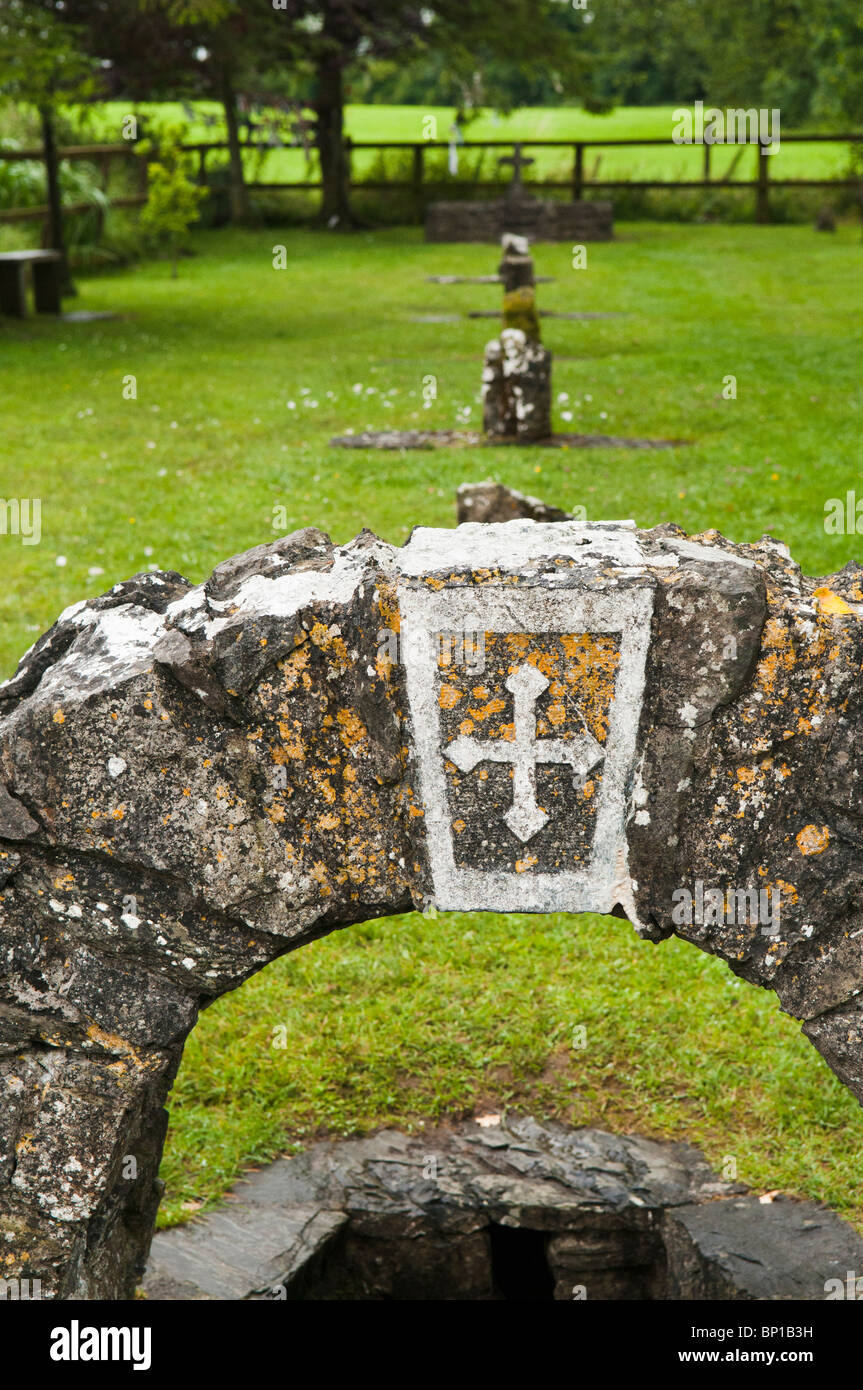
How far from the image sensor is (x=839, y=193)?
27.1 m

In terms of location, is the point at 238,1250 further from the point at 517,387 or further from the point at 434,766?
the point at 517,387

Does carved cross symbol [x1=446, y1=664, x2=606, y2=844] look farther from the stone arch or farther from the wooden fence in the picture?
the wooden fence

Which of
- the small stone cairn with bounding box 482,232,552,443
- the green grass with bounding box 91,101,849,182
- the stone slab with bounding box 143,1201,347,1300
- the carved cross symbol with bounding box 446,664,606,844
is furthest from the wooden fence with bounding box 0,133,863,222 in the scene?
the carved cross symbol with bounding box 446,664,606,844

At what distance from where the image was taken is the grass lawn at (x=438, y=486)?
420 cm

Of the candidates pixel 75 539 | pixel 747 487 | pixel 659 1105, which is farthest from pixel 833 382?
pixel 659 1105

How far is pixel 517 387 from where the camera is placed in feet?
35.2

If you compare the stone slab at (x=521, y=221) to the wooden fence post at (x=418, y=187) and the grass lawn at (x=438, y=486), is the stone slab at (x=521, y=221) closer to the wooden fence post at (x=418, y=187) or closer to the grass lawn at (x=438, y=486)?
the grass lawn at (x=438, y=486)

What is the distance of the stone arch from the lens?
242 cm

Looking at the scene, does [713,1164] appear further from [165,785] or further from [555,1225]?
[165,785]

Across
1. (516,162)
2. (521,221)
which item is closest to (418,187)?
(521,221)

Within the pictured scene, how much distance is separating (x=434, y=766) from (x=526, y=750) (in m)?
0.17

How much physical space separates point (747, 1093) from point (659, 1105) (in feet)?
0.97

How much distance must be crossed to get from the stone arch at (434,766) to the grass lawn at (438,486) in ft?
4.88

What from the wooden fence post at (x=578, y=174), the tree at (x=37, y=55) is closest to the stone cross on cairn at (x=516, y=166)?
the wooden fence post at (x=578, y=174)
